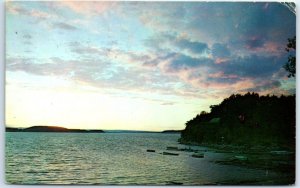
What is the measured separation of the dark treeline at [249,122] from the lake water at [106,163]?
15 centimetres

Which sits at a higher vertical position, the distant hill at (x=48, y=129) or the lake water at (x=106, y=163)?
the distant hill at (x=48, y=129)

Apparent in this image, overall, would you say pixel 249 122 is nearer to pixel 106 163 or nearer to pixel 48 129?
pixel 106 163

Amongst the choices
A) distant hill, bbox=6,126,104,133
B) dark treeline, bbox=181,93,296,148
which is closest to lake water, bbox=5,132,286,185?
distant hill, bbox=6,126,104,133

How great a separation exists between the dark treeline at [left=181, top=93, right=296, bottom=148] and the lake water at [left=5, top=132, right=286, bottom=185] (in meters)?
0.15

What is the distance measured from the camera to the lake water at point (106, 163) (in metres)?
3.56

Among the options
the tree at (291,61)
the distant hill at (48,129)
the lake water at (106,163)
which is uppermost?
the tree at (291,61)

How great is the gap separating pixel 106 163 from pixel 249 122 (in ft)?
3.00

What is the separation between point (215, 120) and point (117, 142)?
619mm

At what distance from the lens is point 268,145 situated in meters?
3.60

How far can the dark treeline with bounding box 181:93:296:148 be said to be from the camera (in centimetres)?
357

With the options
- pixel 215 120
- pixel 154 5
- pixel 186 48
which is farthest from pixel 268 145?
pixel 154 5

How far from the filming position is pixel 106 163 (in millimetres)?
3586

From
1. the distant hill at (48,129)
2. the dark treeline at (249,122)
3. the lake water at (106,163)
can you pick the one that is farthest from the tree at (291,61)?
the distant hill at (48,129)

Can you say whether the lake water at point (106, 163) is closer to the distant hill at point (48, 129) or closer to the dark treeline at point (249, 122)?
the distant hill at point (48, 129)
